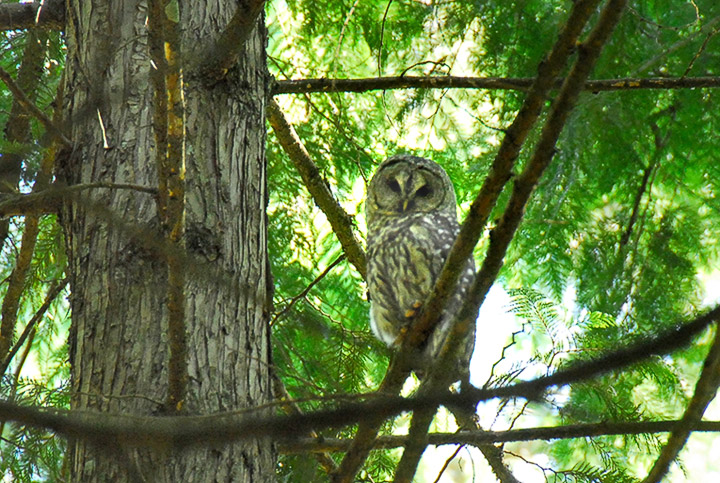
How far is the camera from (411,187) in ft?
12.9

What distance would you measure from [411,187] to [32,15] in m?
1.84

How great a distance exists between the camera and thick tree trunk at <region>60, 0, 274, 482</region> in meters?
2.08

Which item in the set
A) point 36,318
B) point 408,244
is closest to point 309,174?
point 408,244

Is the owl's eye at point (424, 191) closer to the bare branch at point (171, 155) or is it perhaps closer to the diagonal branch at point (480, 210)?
the diagonal branch at point (480, 210)

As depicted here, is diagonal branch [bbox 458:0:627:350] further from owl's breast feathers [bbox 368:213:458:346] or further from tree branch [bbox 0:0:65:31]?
tree branch [bbox 0:0:65:31]

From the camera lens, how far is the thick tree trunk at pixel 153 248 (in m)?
2.08

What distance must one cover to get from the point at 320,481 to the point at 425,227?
1.39 meters

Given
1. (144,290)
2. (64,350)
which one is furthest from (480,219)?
(64,350)

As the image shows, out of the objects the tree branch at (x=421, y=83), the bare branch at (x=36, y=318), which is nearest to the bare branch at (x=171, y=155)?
the bare branch at (x=36, y=318)

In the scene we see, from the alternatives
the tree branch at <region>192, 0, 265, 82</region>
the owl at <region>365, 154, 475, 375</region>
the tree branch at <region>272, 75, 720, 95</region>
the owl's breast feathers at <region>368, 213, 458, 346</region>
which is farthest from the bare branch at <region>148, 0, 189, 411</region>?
the owl's breast feathers at <region>368, 213, 458, 346</region>

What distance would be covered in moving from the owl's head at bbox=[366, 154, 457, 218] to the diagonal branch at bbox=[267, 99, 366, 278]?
20.4 inches

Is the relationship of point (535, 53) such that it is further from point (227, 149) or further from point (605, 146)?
point (227, 149)

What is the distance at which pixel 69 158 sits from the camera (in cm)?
246

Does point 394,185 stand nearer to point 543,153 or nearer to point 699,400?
point 543,153
